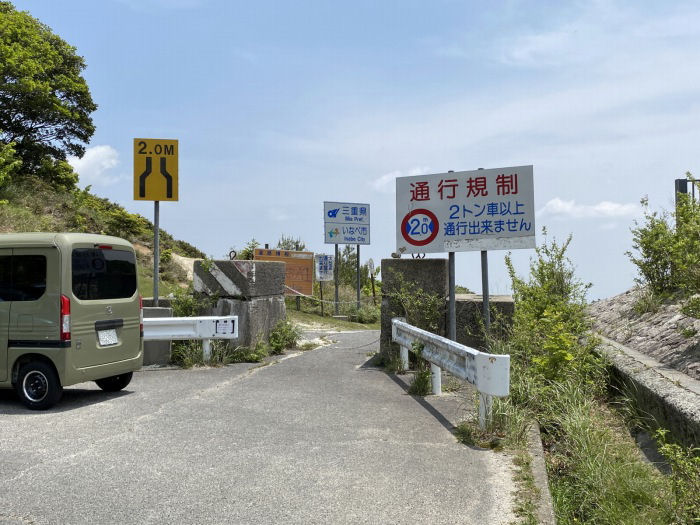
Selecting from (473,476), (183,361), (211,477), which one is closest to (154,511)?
(211,477)

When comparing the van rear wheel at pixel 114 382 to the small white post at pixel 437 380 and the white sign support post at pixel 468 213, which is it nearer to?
the small white post at pixel 437 380

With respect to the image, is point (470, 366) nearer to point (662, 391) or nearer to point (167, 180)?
point (662, 391)

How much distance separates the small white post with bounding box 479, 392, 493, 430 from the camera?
5875 millimetres

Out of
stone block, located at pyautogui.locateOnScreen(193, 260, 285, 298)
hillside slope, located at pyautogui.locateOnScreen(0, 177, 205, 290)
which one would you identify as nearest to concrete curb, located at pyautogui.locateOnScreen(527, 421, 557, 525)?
stone block, located at pyautogui.locateOnScreen(193, 260, 285, 298)

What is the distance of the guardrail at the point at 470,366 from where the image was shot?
18.9ft

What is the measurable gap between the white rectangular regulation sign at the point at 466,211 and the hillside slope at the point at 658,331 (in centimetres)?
218

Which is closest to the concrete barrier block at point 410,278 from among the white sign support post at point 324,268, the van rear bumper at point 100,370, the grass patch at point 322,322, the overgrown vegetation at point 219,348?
the overgrown vegetation at point 219,348

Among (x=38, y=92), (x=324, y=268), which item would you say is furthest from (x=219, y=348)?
(x=38, y=92)

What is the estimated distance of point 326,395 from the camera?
803cm

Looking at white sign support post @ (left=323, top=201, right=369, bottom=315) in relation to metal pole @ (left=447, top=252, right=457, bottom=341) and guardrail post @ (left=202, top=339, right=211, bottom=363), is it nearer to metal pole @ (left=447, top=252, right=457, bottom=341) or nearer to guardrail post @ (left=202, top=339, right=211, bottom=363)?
guardrail post @ (left=202, top=339, right=211, bottom=363)

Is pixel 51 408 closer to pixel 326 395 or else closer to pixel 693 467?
pixel 326 395

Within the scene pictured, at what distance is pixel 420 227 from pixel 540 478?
5.99 metres

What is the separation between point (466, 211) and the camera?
10.0m

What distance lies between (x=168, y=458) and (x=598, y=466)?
3517 millimetres
